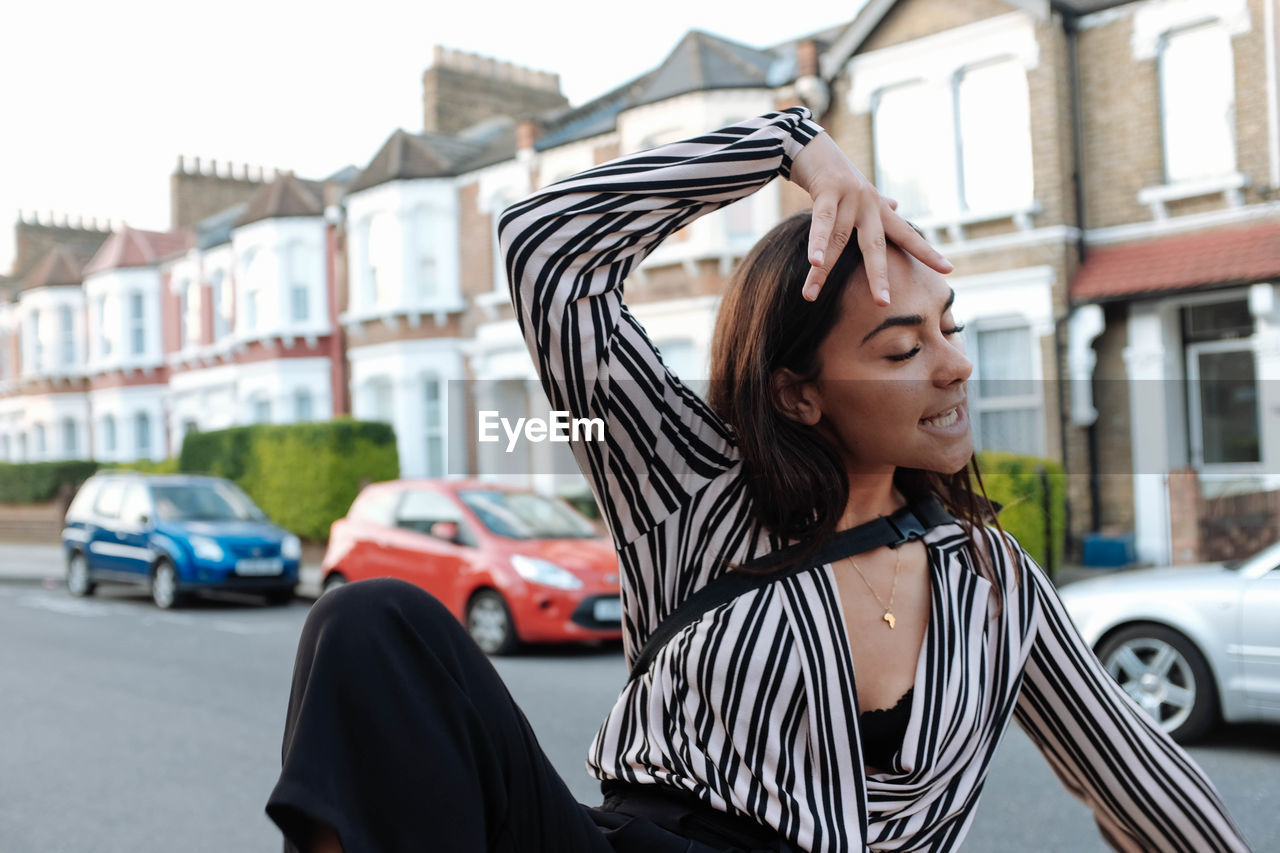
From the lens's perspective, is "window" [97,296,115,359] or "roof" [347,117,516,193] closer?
"roof" [347,117,516,193]

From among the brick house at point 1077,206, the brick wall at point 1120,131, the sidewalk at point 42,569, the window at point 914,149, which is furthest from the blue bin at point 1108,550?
the sidewalk at point 42,569

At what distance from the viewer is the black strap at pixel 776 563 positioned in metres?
1.64

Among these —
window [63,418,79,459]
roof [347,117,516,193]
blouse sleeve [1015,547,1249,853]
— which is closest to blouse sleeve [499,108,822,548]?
blouse sleeve [1015,547,1249,853]

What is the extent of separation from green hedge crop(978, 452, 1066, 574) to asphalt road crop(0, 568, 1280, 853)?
5.08 m

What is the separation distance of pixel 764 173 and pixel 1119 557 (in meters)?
13.7

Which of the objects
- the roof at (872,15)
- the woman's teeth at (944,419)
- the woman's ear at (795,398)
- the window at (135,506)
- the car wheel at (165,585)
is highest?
the roof at (872,15)

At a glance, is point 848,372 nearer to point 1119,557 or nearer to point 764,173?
point 764,173

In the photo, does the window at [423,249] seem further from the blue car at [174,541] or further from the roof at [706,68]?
the blue car at [174,541]

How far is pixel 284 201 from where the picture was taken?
2686 centimetres

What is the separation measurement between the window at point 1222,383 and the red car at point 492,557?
8280 mm

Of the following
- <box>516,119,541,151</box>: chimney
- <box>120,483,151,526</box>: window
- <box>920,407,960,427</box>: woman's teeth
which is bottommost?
<box>120,483,151,526</box>: window

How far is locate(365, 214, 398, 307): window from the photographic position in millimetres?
24031

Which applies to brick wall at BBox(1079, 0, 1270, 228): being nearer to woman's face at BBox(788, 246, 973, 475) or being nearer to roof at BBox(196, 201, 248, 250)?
woman's face at BBox(788, 246, 973, 475)

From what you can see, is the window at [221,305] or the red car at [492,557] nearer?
the red car at [492,557]
